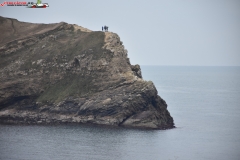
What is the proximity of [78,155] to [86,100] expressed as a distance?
3025 cm

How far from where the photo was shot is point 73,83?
467ft

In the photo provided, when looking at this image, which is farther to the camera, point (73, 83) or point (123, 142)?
point (73, 83)

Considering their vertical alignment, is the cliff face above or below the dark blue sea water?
above

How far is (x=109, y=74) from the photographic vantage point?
13850 centimetres

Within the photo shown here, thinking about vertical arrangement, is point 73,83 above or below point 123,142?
above

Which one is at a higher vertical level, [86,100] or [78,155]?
[86,100]

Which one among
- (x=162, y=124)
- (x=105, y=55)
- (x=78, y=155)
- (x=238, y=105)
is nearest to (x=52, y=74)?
(x=105, y=55)

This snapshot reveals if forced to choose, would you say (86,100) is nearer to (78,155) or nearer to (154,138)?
(154,138)

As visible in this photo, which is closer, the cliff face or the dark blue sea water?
the dark blue sea water

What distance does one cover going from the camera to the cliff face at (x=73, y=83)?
132m

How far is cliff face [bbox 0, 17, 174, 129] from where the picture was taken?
13250cm

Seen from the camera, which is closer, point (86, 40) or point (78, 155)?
point (78, 155)

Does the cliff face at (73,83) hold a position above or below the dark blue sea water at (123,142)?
above

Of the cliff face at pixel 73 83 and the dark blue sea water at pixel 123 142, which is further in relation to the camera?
the cliff face at pixel 73 83
